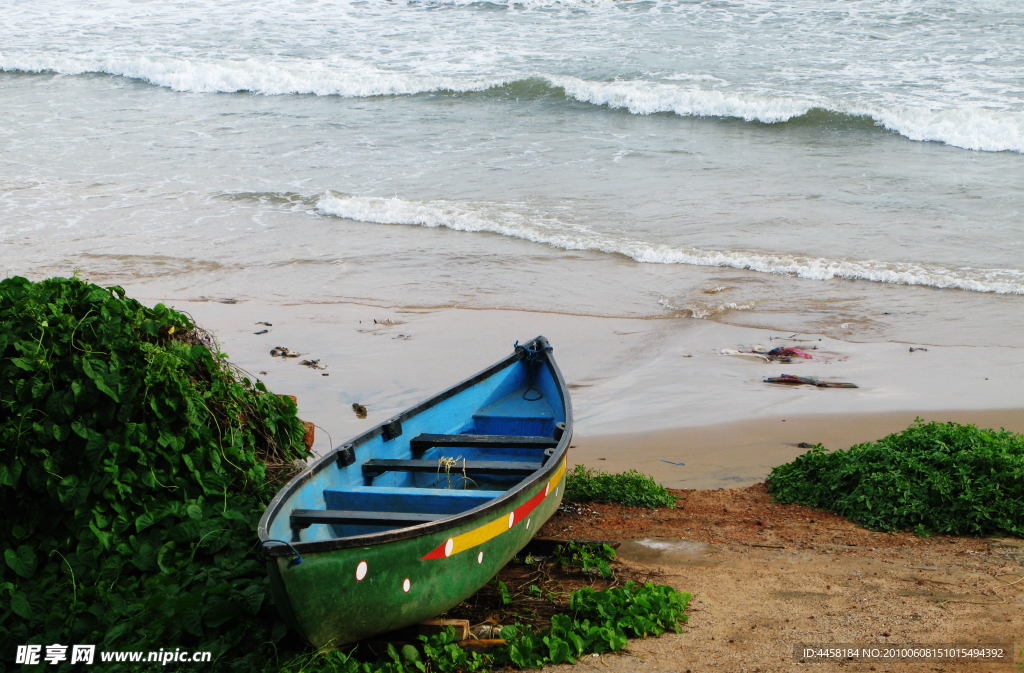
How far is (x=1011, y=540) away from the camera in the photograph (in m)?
4.96

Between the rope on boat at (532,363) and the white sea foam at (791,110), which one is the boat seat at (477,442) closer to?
the rope on boat at (532,363)

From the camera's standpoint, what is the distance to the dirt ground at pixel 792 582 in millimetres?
3891

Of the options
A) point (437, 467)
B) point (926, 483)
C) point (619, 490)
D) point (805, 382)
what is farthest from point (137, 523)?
point (805, 382)

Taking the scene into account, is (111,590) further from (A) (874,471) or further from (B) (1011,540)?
(B) (1011,540)

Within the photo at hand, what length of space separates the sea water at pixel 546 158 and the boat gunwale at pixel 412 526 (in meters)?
4.14

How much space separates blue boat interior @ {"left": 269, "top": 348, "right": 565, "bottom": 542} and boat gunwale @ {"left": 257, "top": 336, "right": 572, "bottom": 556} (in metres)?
0.04

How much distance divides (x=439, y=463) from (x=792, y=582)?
2.12 metres

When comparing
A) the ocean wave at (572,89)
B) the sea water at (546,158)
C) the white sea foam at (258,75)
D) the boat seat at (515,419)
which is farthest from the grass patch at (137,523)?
the white sea foam at (258,75)

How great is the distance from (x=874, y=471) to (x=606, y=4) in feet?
86.6

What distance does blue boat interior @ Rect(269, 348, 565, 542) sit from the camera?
414cm

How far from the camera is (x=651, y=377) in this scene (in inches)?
313

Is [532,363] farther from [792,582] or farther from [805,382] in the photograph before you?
[805,382]

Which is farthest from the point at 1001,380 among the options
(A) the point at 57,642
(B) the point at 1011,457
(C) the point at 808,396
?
(A) the point at 57,642

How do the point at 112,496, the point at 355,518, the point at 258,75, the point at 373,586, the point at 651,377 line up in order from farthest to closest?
the point at 258,75 → the point at 651,377 → the point at 112,496 → the point at 355,518 → the point at 373,586
